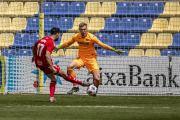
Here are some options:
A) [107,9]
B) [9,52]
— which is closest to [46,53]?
[9,52]

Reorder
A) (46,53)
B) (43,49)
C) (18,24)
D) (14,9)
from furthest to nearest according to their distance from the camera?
(18,24) → (14,9) → (43,49) → (46,53)

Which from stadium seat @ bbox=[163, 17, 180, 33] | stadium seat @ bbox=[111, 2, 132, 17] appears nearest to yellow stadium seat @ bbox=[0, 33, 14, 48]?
stadium seat @ bbox=[111, 2, 132, 17]

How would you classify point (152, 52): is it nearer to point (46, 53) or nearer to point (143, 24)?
point (143, 24)

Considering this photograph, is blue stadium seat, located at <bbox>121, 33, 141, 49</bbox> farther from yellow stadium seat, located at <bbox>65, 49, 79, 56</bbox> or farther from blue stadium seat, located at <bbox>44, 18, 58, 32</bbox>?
blue stadium seat, located at <bbox>44, 18, 58, 32</bbox>

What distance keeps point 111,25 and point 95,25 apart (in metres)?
0.71

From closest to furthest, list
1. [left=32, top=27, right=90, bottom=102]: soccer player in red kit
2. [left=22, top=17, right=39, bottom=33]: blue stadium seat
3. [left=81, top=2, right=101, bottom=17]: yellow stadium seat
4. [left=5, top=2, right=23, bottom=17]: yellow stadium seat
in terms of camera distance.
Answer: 1. [left=32, top=27, right=90, bottom=102]: soccer player in red kit
2. [left=22, top=17, right=39, bottom=33]: blue stadium seat
3. [left=5, top=2, right=23, bottom=17]: yellow stadium seat
4. [left=81, top=2, right=101, bottom=17]: yellow stadium seat

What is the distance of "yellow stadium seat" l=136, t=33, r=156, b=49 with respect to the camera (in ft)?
39.4

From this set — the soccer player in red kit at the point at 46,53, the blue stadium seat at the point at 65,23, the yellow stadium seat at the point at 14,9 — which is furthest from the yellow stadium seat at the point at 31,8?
the soccer player in red kit at the point at 46,53

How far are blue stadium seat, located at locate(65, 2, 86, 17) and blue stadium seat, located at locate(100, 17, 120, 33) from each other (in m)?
1.21

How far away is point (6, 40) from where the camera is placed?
38.2 ft

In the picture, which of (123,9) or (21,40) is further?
(123,9)

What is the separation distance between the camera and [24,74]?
9.89 m

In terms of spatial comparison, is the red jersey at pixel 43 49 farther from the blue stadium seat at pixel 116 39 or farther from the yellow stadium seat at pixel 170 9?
the yellow stadium seat at pixel 170 9

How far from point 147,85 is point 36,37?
4.60 m
